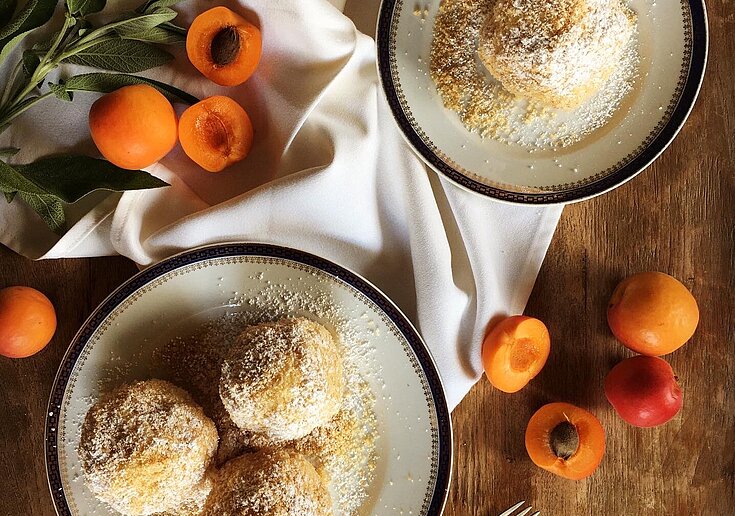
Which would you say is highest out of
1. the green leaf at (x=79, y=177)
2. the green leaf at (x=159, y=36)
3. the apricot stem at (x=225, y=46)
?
the apricot stem at (x=225, y=46)

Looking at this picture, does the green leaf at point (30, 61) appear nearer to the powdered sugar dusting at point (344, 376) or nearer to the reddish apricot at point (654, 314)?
the powdered sugar dusting at point (344, 376)

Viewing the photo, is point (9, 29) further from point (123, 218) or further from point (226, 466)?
point (226, 466)

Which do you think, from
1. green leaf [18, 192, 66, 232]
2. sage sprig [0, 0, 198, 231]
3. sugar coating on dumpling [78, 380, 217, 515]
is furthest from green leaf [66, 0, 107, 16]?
sugar coating on dumpling [78, 380, 217, 515]

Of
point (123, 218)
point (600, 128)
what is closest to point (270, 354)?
point (123, 218)

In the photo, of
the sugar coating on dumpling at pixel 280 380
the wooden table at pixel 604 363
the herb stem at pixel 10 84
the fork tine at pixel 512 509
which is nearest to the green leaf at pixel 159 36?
the herb stem at pixel 10 84

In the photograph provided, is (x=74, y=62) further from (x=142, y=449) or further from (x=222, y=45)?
(x=142, y=449)

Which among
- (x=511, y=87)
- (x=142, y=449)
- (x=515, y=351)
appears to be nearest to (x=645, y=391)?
(x=515, y=351)
